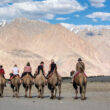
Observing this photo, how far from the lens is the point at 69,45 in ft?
579

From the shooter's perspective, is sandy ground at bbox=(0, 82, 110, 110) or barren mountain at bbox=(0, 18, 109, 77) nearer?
sandy ground at bbox=(0, 82, 110, 110)

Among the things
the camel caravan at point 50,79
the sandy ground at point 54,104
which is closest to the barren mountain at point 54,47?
the camel caravan at point 50,79

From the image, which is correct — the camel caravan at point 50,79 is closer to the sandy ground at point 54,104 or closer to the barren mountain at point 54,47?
the sandy ground at point 54,104

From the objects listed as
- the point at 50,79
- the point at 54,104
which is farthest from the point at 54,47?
the point at 54,104

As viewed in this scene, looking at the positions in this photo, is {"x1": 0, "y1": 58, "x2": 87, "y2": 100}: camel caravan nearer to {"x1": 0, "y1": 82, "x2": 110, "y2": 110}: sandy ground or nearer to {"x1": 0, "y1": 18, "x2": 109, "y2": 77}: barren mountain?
{"x1": 0, "y1": 82, "x2": 110, "y2": 110}: sandy ground

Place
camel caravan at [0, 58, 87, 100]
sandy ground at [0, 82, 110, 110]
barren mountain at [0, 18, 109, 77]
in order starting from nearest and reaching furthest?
sandy ground at [0, 82, 110, 110] → camel caravan at [0, 58, 87, 100] → barren mountain at [0, 18, 109, 77]

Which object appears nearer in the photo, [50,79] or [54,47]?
[50,79]

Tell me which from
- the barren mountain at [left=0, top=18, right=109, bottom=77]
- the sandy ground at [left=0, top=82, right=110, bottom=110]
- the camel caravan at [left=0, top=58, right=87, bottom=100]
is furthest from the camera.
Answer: the barren mountain at [left=0, top=18, right=109, bottom=77]

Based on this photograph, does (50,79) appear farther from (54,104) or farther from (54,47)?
(54,47)

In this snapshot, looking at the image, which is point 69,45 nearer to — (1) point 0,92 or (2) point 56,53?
(2) point 56,53

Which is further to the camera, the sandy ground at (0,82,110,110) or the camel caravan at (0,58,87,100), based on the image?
the camel caravan at (0,58,87,100)

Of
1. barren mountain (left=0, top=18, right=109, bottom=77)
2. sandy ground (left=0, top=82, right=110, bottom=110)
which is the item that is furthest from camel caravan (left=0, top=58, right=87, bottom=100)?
barren mountain (left=0, top=18, right=109, bottom=77)

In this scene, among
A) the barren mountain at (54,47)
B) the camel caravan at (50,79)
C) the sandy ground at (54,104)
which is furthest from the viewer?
the barren mountain at (54,47)

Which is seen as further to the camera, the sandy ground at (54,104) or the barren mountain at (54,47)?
the barren mountain at (54,47)
